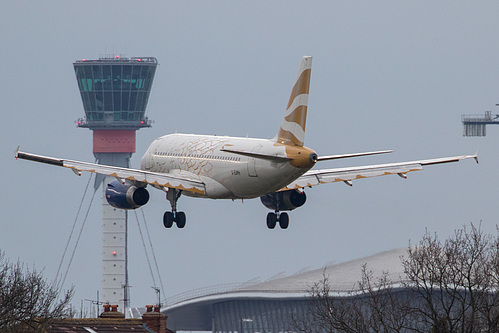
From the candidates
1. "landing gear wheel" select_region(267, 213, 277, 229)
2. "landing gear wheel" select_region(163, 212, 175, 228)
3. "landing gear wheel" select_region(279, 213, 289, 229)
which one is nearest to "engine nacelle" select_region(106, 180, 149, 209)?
"landing gear wheel" select_region(163, 212, 175, 228)

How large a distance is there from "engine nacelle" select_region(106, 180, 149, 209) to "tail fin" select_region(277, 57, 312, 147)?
16870mm

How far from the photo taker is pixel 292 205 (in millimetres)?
107188

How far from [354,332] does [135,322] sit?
5042 cm

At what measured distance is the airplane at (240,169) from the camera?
9612 centimetres

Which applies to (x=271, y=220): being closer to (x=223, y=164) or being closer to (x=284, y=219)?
(x=284, y=219)

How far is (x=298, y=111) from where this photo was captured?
3794 inches

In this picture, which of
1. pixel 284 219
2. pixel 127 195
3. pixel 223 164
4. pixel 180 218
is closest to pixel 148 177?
pixel 127 195

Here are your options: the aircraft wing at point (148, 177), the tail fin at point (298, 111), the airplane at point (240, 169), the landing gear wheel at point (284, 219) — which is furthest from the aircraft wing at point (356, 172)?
the tail fin at point (298, 111)

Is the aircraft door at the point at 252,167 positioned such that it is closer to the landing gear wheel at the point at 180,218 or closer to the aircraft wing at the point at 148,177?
the aircraft wing at the point at 148,177

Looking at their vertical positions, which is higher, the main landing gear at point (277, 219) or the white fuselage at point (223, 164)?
the white fuselage at point (223, 164)

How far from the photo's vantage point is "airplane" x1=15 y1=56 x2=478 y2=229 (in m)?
96.1

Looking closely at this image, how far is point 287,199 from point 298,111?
12556 mm

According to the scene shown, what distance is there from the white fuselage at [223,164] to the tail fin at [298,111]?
1.09 m

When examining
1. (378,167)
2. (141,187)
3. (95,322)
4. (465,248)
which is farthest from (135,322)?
(465,248)
